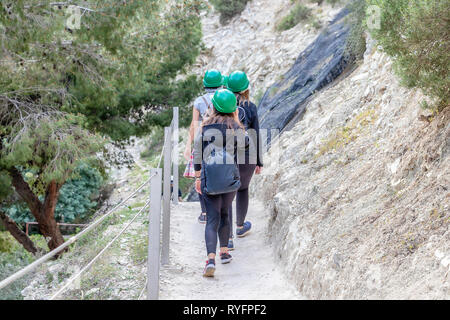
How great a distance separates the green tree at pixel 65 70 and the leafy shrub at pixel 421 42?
559 centimetres

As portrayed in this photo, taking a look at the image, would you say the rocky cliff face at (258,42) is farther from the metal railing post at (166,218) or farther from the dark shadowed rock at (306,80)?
the metal railing post at (166,218)

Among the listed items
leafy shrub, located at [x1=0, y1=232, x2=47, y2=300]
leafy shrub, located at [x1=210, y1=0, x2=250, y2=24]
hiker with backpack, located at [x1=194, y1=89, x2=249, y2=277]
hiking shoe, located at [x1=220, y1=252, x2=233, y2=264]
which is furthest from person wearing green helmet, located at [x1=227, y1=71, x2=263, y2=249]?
leafy shrub, located at [x1=210, y1=0, x2=250, y2=24]

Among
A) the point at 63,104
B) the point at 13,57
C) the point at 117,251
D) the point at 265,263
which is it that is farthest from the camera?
the point at 63,104

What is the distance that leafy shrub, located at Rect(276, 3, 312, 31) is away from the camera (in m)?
21.3

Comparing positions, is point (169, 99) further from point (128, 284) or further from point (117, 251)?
point (128, 284)

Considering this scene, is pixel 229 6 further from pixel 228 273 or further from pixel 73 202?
pixel 228 273

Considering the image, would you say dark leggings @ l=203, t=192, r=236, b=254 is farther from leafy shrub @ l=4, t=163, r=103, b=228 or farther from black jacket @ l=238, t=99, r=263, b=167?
leafy shrub @ l=4, t=163, r=103, b=228

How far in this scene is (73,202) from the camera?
21766 millimetres

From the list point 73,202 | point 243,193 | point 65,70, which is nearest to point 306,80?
point 65,70

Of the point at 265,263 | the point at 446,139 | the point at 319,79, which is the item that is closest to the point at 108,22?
the point at 319,79

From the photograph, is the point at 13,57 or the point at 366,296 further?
the point at 13,57

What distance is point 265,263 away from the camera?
5.46 meters

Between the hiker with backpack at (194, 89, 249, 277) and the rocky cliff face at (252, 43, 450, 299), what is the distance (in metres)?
0.83

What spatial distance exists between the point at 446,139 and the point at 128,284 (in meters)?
2.98
